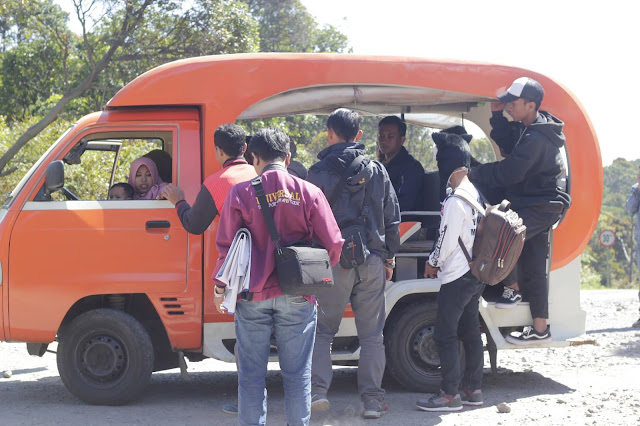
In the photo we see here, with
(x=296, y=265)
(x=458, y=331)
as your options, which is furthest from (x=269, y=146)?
(x=458, y=331)

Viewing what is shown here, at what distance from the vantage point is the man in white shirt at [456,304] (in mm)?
6129

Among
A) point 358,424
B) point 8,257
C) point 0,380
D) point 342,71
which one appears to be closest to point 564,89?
point 342,71

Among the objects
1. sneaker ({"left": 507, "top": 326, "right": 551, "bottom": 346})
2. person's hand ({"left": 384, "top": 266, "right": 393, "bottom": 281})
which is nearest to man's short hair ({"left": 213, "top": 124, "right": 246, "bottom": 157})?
person's hand ({"left": 384, "top": 266, "right": 393, "bottom": 281})

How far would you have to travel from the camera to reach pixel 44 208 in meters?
6.25

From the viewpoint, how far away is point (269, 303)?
444 cm

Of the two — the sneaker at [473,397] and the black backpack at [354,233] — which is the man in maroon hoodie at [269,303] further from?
the sneaker at [473,397]

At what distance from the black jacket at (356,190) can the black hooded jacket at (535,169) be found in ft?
4.13

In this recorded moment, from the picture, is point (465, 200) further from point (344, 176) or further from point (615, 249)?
point (615, 249)

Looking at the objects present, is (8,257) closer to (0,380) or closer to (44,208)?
(44,208)

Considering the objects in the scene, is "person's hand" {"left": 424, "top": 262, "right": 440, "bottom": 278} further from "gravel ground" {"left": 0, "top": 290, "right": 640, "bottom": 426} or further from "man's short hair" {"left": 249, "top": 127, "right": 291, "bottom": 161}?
"man's short hair" {"left": 249, "top": 127, "right": 291, "bottom": 161}

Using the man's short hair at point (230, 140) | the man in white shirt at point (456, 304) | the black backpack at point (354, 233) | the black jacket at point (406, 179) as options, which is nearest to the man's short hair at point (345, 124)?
the black backpack at point (354, 233)

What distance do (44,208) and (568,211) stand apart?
14.5 ft

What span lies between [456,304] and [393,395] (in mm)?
1179

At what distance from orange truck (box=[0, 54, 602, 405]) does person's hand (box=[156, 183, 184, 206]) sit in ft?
0.47
